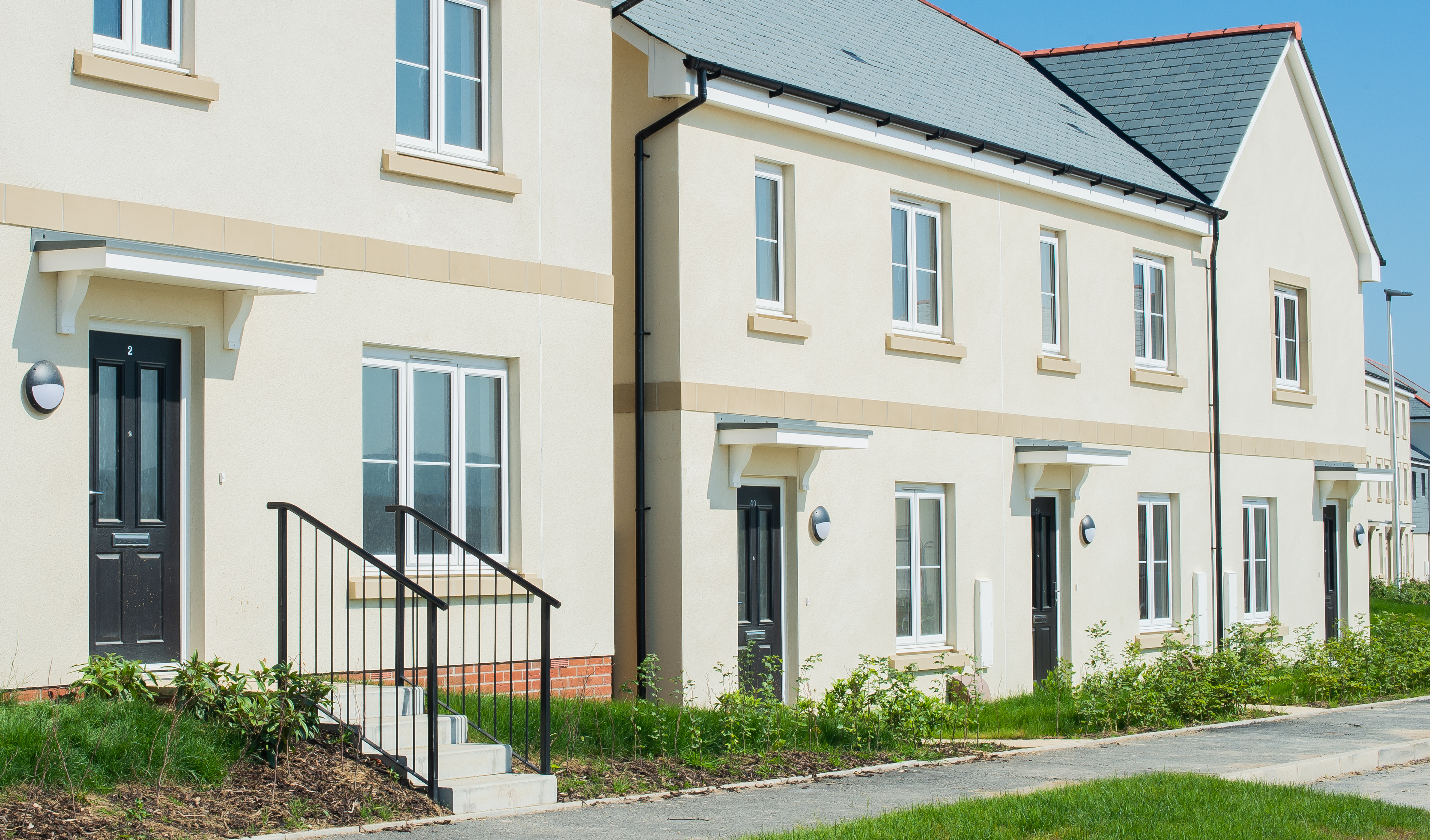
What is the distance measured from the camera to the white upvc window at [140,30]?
9.16 meters

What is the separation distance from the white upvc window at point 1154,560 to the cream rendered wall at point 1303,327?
1244 mm

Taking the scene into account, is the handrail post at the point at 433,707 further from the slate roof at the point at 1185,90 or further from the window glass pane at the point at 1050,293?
the slate roof at the point at 1185,90

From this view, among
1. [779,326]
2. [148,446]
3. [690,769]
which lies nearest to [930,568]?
[779,326]

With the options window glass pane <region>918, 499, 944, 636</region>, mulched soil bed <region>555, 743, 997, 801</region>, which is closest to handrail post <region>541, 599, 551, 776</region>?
mulched soil bed <region>555, 743, 997, 801</region>

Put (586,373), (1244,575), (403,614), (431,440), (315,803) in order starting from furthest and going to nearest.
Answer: (1244,575), (586,373), (431,440), (403,614), (315,803)

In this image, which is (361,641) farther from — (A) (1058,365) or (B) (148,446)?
(A) (1058,365)

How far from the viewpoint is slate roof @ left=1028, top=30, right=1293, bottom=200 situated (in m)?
20.8

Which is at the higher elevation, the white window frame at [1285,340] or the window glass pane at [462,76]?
the window glass pane at [462,76]

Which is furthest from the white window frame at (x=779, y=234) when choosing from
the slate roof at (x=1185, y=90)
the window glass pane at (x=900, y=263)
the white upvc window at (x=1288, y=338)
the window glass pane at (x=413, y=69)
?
the white upvc window at (x=1288, y=338)

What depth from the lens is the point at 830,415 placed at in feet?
47.9

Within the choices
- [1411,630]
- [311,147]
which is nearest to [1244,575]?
[1411,630]

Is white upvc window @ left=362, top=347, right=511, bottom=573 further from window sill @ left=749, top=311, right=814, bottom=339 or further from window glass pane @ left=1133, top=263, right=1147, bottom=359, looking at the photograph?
window glass pane @ left=1133, top=263, right=1147, bottom=359

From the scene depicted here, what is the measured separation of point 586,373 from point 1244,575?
→ 1239cm

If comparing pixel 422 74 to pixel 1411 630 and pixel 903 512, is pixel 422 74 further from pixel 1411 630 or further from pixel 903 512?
pixel 1411 630
